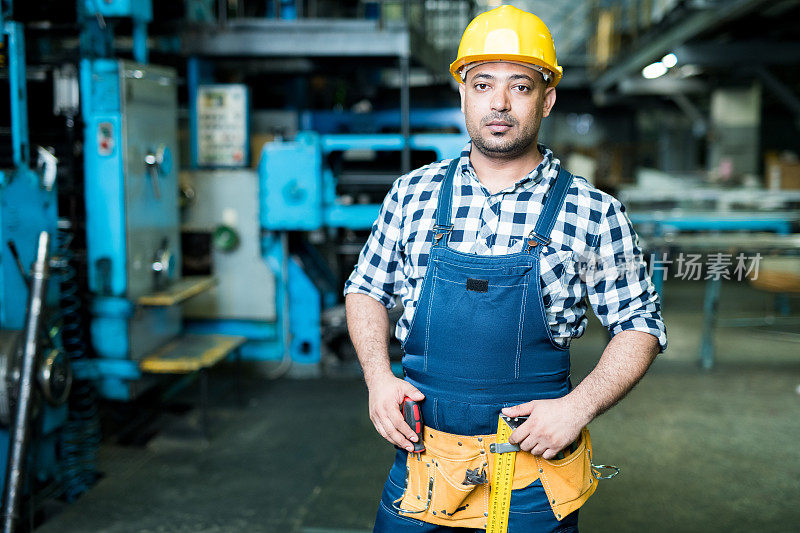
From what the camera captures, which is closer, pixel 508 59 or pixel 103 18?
pixel 508 59

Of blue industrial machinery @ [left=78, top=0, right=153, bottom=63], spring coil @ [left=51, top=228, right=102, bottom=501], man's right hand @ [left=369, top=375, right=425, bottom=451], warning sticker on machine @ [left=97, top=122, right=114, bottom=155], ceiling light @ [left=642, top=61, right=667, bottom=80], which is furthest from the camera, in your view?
ceiling light @ [left=642, top=61, right=667, bottom=80]

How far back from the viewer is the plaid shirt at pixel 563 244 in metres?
1.80

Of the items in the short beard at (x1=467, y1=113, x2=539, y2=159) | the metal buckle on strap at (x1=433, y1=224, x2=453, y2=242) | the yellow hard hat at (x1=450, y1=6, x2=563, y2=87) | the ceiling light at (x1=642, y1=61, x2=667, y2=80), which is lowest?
the metal buckle on strap at (x1=433, y1=224, x2=453, y2=242)

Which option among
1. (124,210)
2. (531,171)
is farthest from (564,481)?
(124,210)

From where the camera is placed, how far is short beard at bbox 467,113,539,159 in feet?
6.01

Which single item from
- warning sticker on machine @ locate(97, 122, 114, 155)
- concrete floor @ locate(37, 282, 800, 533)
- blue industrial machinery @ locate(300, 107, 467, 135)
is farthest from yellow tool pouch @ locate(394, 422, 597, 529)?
blue industrial machinery @ locate(300, 107, 467, 135)

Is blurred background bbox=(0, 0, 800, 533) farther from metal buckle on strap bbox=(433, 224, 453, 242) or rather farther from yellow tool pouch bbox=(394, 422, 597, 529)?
metal buckle on strap bbox=(433, 224, 453, 242)

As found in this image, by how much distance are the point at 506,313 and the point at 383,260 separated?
0.43 metres

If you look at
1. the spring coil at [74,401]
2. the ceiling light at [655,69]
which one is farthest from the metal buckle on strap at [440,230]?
the ceiling light at [655,69]

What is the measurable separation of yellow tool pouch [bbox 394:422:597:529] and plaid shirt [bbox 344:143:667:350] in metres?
0.29

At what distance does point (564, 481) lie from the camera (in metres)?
1.79

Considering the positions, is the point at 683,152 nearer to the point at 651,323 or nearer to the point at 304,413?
the point at 304,413

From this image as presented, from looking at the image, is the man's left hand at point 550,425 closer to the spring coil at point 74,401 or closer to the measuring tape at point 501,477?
the measuring tape at point 501,477

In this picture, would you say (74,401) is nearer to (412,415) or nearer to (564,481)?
(412,415)
